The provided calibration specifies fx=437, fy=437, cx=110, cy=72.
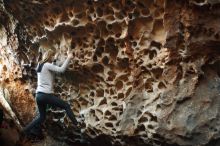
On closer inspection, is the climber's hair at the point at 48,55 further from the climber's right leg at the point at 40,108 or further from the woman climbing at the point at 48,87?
the climber's right leg at the point at 40,108

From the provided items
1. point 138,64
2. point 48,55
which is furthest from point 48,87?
point 138,64

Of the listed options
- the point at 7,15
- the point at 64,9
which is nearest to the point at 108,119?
the point at 64,9

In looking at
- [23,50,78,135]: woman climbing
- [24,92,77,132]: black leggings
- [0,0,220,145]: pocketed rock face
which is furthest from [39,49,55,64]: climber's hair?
[24,92,77,132]: black leggings

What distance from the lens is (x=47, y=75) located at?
5777mm

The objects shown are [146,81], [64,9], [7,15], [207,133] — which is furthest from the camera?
[7,15]

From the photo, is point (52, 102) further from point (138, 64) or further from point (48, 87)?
point (138, 64)

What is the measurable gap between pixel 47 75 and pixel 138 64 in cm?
129

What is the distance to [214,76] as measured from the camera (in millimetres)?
5027

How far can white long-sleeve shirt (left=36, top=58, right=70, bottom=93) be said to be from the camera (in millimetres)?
5703

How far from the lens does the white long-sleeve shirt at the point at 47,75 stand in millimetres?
5703

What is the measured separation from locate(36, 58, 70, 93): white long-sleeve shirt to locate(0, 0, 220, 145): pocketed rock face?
192 mm

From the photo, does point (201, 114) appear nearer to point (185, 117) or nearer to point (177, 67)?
point (185, 117)

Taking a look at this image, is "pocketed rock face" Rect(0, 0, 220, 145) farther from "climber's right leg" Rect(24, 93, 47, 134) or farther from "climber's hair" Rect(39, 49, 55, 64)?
"climber's right leg" Rect(24, 93, 47, 134)

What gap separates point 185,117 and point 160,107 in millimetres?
312
